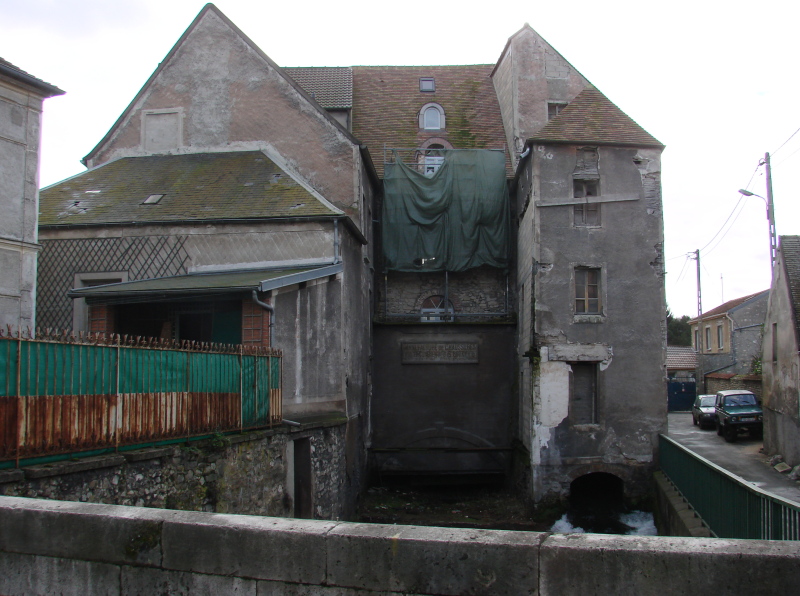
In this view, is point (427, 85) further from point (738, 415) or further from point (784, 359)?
point (738, 415)

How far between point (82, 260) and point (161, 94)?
583 cm

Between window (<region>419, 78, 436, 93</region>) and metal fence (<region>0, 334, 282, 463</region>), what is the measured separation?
18619 mm

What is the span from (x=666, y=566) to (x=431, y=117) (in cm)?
2405

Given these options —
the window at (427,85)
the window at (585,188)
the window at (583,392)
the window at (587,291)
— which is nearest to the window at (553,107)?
the window at (427,85)

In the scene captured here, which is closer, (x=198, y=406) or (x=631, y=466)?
(x=198, y=406)

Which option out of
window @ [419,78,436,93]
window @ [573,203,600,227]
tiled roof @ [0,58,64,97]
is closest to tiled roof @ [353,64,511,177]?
window @ [419,78,436,93]

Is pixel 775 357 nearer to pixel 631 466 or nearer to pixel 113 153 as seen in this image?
pixel 631 466

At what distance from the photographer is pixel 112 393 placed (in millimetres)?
7922

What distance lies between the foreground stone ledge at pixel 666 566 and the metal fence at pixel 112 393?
5.13 meters

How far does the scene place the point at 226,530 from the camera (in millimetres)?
4262

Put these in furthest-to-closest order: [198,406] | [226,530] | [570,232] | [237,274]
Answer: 1. [570,232]
2. [237,274]
3. [198,406]
4. [226,530]

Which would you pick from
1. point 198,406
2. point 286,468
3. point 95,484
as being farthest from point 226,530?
point 286,468

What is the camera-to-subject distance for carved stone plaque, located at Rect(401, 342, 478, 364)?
2153cm

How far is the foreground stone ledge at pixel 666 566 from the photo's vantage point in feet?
11.6
